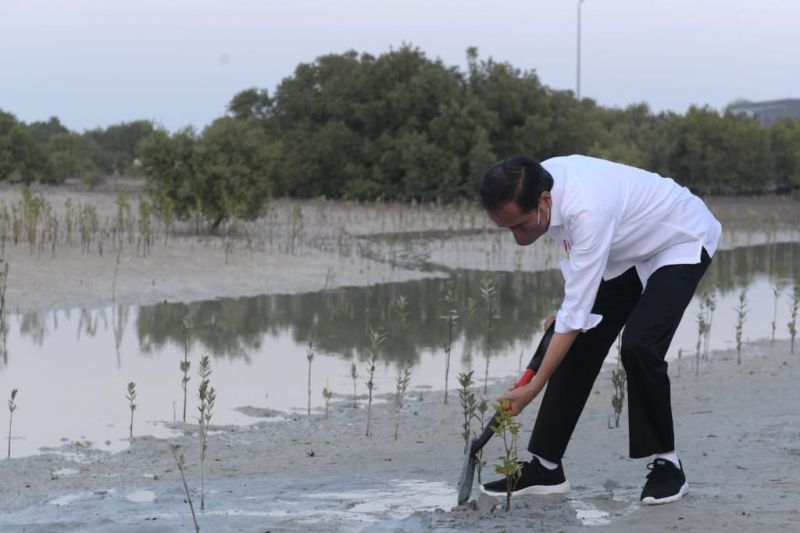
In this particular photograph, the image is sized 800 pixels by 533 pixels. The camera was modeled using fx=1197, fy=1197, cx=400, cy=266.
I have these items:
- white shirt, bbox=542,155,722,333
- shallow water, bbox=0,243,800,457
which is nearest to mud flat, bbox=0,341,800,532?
shallow water, bbox=0,243,800,457

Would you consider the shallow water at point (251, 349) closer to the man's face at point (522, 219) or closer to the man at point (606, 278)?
the man at point (606, 278)

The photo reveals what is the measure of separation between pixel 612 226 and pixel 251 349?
23.2ft

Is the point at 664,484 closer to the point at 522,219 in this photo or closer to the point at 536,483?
the point at 536,483

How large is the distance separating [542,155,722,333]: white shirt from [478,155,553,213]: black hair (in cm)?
9

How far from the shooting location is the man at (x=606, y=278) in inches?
187

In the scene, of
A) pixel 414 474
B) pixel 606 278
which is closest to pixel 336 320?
pixel 414 474

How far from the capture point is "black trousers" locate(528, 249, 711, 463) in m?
5.01

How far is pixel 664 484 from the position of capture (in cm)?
516

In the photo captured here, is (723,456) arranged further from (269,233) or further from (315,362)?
(269,233)

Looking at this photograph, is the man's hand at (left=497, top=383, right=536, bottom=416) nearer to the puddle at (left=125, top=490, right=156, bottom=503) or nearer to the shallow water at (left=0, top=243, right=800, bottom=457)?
the puddle at (left=125, top=490, right=156, bottom=503)

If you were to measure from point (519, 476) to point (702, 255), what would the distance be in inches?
48.8

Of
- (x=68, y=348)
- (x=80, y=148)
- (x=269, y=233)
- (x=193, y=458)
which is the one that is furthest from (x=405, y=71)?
(x=193, y=458)

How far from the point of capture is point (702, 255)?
204 inches

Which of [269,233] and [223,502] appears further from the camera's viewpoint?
[269,233]
